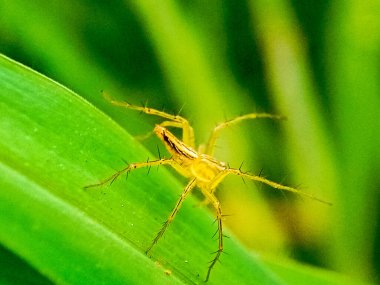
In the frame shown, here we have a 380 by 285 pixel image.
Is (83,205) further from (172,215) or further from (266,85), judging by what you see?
(266,85)

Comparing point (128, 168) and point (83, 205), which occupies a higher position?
point (128, 168)

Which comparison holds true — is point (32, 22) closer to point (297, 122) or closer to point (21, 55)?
point (21, 55)

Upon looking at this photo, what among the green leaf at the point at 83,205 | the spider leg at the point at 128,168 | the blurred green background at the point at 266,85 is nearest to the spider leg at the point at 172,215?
the green leaf at the point at 83,205

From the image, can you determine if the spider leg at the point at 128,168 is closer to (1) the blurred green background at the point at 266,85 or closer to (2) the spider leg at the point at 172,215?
(2) the spider leg at the point at 172,215

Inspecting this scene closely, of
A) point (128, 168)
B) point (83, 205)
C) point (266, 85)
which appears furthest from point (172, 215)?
point (266, 85)

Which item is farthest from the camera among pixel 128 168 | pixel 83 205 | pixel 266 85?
pixel 266 85

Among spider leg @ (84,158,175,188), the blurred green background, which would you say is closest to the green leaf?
spider leg @ (84,158,175,188)

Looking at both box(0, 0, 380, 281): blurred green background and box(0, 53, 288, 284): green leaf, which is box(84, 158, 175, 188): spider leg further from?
box(0, 0, 380, 281): blurred green background
